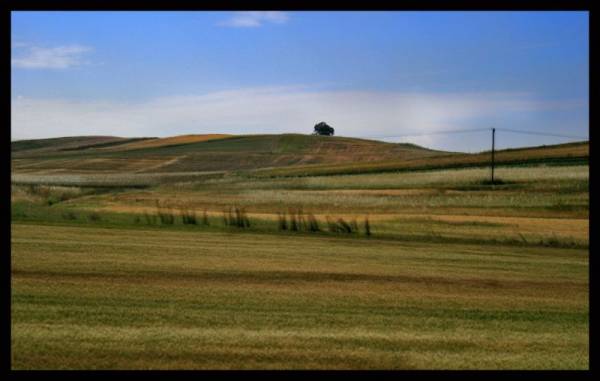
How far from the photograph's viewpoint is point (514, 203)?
3591 cm

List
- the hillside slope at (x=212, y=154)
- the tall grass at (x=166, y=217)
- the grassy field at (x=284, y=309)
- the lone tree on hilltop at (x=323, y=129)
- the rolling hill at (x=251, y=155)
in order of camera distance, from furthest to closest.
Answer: the lone tree on hilltop at (x=323, y=129), the hillside slope at (x=212, y=154), the rolling hill at (x=251, y=155), the tall grass at (x=166, y=217), the grassy field at (x=284, y=309)

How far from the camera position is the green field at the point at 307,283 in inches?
350

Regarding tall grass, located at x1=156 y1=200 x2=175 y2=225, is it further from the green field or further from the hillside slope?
the hillside slope

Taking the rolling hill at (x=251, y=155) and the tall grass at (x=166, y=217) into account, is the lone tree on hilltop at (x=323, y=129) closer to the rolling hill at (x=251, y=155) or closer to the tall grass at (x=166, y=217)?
the rolling hill at (x=251, y=155)

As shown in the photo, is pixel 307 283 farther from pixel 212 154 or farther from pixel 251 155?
pixel 212 154

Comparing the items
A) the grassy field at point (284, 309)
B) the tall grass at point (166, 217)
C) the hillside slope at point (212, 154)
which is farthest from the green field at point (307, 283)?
the hillside slope at point (212, 154)

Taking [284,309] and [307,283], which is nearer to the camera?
[284,309]

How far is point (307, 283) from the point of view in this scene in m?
13.8

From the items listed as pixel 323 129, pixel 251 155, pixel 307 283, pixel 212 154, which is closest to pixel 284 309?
pixel 307 283

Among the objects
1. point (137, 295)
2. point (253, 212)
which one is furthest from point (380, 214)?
point (137, 295)

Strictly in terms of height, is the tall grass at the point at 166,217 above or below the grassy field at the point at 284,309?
below

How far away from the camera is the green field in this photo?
8.90 metres

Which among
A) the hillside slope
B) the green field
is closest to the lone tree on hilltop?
the hillside slope
